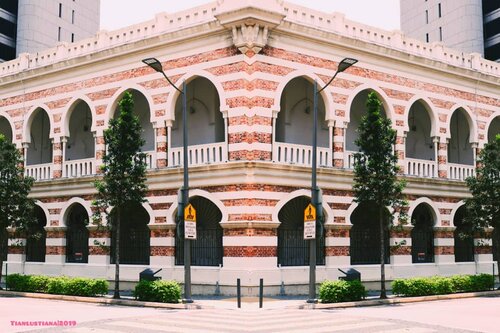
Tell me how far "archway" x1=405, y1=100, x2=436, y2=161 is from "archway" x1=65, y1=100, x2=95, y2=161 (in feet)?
53.6

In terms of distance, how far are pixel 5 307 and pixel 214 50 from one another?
41.3ft

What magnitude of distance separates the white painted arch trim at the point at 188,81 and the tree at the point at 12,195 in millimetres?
7323

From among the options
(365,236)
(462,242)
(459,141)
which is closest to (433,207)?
(462,242)

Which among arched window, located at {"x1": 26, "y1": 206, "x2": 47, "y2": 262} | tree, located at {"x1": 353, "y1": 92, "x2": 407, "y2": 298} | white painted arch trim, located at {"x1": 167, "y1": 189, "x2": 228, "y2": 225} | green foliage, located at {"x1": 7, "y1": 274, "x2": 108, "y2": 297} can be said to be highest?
tree, located at {"x1": 353, "y1": 92, "x2": 407, "y2": 298}

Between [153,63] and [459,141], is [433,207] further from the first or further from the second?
[153,63]

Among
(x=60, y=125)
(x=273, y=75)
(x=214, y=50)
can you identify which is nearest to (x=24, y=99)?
(x=60, y=125)

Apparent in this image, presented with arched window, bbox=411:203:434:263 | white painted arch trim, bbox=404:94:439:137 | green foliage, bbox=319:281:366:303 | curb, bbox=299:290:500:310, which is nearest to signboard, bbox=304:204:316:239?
green foliage, bbox=319:281:366:303

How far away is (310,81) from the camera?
1074 inches

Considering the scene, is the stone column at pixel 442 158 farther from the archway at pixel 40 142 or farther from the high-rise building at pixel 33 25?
the high-rise building at pixel 33 25

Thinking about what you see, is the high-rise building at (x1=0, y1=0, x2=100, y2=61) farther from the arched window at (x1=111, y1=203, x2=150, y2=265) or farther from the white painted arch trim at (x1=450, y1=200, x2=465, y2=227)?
the white painted arch trim at (x1=450, y1=200, x2=465, y2=227)

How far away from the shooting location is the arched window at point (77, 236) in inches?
1185

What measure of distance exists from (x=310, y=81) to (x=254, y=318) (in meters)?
12.5

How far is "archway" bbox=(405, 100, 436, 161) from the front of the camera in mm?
32625

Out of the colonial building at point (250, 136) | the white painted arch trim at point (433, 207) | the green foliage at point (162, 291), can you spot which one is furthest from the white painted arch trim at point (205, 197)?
the white painted arch trim at point (433, 207)
